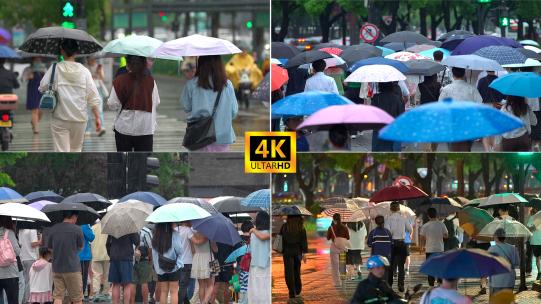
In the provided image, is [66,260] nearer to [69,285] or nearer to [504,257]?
[69,285]

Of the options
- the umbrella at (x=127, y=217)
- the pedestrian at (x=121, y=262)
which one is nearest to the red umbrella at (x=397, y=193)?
the umbrella at (x=127, y=217)

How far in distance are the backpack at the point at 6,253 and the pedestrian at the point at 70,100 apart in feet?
4.98

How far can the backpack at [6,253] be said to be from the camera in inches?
630

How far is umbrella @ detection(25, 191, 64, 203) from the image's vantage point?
16031 millimetres

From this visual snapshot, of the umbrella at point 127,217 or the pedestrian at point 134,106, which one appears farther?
the pedestrian at point 134,106

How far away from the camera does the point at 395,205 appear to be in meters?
15.9

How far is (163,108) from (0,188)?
2119cm

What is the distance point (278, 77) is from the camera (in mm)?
19500

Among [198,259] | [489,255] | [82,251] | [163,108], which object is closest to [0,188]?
[82,251]

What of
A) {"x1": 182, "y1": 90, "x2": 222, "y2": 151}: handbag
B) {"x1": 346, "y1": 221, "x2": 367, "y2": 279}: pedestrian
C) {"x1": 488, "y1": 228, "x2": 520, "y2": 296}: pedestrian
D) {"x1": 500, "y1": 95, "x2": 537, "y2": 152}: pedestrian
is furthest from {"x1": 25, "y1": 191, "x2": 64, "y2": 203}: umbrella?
{"x1": 500, "y1": 95, "x2": 537, "y2": 152}: pedestrian

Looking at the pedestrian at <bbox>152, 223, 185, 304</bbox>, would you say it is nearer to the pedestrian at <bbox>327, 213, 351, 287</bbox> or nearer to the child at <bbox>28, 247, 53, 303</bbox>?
the child at <bbox>28, 247, 53, 303</bbox>

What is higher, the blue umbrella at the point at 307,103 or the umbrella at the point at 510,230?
the blue umbrella at the point at 307,103

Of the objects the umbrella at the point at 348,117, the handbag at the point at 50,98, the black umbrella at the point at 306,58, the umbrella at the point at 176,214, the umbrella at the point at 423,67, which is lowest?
the umbrella at the point at 176,214

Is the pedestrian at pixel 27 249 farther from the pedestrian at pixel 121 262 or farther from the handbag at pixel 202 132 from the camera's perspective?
the handbag at pixel 202 132
